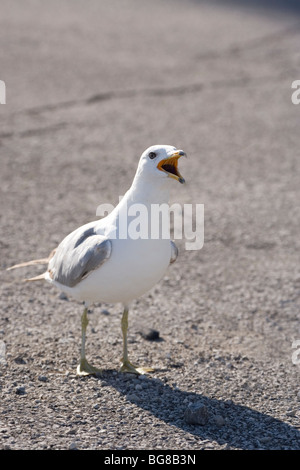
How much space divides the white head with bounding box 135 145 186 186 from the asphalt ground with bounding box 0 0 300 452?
124 cm

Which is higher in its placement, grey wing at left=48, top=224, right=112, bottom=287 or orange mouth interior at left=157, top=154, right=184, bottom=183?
orange mouth interior at left=157, top=154, right=184, bottom=183

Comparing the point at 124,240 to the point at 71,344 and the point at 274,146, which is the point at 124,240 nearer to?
the point at 71,344

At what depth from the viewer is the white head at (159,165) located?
14.4 feet

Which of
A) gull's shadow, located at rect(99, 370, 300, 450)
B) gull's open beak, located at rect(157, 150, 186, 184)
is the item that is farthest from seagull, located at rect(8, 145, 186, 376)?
gull's shadow, located at rect(99, 370, 300, 450)

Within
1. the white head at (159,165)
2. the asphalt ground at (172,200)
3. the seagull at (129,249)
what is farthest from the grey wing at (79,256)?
the asphalt ground at (172,200)

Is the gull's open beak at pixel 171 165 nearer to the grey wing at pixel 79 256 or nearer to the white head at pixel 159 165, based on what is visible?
the white head at pixel 159 165

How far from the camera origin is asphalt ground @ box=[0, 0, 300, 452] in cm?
448

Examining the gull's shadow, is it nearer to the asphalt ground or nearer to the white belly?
the asphalt ground

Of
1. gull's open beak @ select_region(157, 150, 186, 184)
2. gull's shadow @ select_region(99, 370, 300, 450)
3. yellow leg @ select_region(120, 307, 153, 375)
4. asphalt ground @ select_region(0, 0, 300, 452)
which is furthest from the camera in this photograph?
yellow leg @ select_region(120, 307, 153, 375)

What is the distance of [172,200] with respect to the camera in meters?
8.40

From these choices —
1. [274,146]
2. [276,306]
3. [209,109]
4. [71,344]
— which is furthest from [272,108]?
[71,344]

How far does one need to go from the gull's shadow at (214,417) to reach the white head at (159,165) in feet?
4.00

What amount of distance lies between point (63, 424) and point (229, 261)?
3135 mm

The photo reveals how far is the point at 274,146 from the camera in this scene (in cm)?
1037
